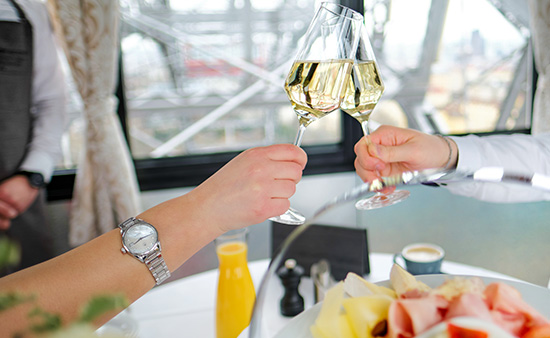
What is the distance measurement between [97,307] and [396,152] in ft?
2.15

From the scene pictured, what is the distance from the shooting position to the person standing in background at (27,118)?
1471mm

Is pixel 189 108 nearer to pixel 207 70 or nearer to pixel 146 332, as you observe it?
pixel 207 70

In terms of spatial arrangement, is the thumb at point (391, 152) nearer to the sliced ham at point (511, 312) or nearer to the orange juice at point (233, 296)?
the orange juice at point (233, 296)

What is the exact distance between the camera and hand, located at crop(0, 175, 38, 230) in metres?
1.49

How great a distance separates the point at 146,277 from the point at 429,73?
335 centimetres

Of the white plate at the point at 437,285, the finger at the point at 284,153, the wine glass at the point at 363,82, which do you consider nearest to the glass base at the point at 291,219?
the finger at the point at 284,153

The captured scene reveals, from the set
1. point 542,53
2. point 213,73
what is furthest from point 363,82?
point 213,73

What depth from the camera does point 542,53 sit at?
7.31 feet

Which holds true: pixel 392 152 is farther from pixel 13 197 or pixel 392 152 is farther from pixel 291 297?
pixel 13 197

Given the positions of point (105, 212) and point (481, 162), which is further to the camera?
point (105, 212)

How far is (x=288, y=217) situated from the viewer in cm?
71

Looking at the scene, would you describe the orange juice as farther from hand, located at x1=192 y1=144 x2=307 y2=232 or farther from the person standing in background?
the person standing in background

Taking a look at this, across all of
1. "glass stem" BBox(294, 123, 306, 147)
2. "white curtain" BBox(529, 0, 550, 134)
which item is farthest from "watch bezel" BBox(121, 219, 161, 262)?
"white curtain" BBox(529, 0, 550, 134)

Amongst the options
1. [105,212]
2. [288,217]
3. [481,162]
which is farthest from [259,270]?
[105,212]
